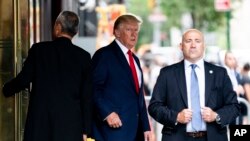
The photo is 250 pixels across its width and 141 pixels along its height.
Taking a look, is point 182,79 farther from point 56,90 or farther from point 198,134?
point 56,90

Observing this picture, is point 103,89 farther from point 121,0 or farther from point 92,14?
point 121,0

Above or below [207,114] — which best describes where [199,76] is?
above

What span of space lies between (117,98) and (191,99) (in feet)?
3.92

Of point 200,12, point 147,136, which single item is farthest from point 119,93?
point 200,12

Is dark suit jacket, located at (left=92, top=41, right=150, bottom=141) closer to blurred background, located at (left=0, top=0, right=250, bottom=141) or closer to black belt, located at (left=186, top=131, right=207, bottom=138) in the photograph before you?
blurred background, located at (left=0, top=0, right=250, bottom=141)

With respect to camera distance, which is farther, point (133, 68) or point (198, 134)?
point (133, 68)

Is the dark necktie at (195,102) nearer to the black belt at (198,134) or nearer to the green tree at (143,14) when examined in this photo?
the black belt at (198,134)

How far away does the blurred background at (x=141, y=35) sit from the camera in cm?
785

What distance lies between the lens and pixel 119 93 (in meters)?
7.84

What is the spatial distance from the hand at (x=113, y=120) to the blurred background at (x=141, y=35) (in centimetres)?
94

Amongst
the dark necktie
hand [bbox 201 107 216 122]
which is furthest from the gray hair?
hand [bbox 201 107 216 122]

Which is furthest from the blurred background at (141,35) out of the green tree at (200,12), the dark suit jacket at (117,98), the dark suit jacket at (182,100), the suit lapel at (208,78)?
the suit lapel at (208,78)

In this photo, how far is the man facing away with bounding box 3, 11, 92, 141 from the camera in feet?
22.3

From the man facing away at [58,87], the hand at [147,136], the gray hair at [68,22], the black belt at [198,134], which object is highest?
the gray hair at [68,22]
